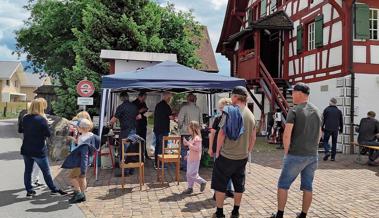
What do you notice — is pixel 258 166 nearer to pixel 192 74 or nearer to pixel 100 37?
pixel 192 74

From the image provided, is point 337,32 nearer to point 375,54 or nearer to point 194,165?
point 375,54

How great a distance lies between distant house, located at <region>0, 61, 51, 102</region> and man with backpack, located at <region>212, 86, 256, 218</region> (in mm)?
58523

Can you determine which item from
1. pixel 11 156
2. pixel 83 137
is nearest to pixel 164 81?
pixel 83 137

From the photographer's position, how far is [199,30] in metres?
25.4

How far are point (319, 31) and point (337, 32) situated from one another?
1.15 m

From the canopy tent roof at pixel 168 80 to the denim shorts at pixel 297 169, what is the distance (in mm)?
4051

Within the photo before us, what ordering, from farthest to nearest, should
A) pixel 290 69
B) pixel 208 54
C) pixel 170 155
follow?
pixel 208 54, pixel 290 69, pixel 170 155

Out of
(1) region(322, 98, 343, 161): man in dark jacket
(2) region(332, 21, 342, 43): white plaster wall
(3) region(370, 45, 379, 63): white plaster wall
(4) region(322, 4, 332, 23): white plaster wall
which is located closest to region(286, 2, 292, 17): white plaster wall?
(4) region(322, 4, 332, 23): white plaster wall

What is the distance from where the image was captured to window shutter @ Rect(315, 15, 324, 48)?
1558 centimetres

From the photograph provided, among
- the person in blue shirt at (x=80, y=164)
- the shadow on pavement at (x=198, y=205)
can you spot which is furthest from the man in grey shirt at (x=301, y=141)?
the person in blue shirt at (x=80, y=164)

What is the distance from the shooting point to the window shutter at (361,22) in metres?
13.8

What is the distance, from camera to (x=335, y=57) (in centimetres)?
1476

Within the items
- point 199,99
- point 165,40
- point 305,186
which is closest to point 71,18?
point 165,40

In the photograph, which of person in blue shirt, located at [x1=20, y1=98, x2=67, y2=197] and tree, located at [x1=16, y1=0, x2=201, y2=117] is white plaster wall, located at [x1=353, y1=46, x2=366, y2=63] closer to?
tree, located at [x1=16, y1=0, x2=201, y2=117]
